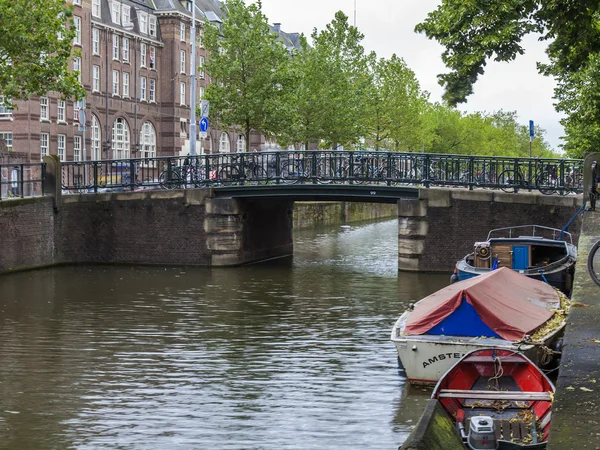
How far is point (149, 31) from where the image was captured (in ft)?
255

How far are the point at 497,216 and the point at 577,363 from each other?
65.1 feet

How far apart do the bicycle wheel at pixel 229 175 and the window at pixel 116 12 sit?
142 ft

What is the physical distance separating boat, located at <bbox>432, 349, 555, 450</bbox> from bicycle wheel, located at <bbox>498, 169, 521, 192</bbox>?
1723cm

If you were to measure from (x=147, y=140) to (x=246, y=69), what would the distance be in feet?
106

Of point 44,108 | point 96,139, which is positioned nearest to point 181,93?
point 96,139

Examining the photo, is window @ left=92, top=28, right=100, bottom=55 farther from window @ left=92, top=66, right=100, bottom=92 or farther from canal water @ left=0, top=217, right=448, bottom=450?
canal water @ left=0, top=217, right=448, bottom=450

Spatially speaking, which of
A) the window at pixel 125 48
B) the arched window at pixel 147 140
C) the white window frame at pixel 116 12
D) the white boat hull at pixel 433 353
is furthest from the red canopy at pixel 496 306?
the arched window at pixel 147 140

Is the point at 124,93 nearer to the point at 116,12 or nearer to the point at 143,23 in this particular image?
the point at 116,12

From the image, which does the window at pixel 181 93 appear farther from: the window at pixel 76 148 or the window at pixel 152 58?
the window at pixel 76 148

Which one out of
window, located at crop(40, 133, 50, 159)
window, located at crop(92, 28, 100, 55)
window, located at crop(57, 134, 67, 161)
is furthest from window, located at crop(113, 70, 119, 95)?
window, located at crop(40, 133, 50, 159)

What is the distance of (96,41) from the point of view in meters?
69.5

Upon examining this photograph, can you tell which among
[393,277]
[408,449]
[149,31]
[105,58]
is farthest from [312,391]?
[149,31]

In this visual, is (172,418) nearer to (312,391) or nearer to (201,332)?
(312,391)

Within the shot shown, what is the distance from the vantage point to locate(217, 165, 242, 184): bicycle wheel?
3272 centimetres
